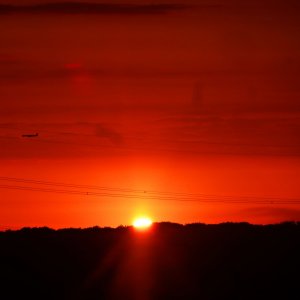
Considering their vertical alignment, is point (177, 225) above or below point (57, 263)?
above

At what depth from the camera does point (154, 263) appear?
95.1m

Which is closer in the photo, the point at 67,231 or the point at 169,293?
Result: the point at 169,293

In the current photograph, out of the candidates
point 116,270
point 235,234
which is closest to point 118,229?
point 235,234

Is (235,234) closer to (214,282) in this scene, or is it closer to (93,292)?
(214,282)

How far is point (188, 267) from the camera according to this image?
9238 centimetres

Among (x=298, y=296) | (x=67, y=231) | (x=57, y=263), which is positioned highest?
(x=67, y=231)

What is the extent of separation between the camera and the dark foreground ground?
8200 centimetres

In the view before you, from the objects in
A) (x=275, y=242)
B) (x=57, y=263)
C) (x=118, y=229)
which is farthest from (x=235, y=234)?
(x=57, y=263)

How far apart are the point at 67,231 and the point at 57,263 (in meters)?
17.6

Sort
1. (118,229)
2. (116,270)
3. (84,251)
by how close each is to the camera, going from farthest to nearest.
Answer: (118,229) < (84,251) < (116,270)

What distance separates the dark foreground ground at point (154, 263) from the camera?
82.0 meters

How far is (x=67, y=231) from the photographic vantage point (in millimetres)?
109750

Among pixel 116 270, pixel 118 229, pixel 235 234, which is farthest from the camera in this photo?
pixel 118 229

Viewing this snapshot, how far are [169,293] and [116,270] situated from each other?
12164 millimetres
